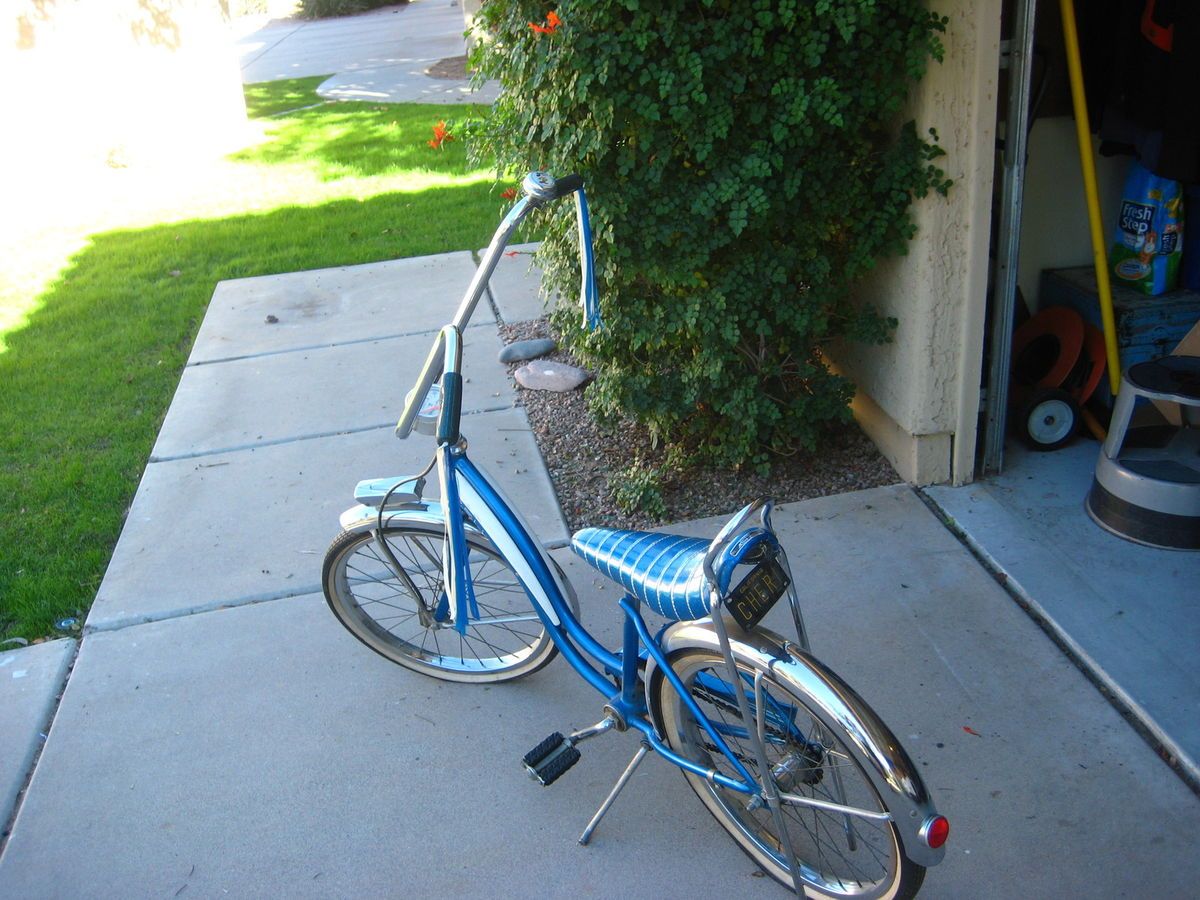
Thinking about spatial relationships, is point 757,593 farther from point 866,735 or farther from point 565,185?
point 565,185

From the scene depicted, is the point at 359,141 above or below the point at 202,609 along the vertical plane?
above

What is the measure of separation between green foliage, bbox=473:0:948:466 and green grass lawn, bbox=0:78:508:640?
2241 mm

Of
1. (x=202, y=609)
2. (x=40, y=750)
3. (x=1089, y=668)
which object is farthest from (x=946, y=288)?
(x=40, y=750)

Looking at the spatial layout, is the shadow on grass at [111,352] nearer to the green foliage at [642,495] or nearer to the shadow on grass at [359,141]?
the shadow on grass at [359,141]

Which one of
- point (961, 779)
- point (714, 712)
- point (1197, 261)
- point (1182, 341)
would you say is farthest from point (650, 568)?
point (1197, 261)

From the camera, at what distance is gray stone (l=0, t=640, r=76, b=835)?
298cm

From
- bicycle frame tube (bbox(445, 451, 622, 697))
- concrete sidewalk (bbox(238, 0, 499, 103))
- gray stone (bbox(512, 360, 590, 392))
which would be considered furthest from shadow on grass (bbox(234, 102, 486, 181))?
bicycle frame tube (bbox(445, 451, 622, 697))

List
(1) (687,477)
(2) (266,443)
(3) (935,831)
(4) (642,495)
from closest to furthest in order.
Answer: (3) (935,831), (4) (642,495), (1) (687,477), (2) (266,443)

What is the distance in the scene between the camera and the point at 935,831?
198 centimetres

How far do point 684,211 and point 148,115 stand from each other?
850cm

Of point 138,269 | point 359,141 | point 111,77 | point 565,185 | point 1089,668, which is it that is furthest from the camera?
point 359,141

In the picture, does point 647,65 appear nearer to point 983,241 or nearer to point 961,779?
point 983,241

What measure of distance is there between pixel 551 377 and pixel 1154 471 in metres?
2.70

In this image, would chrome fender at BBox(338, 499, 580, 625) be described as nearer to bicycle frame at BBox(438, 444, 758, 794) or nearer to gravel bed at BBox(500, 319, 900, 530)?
bicycle frame at BBox(438, 444, 758, 794)
